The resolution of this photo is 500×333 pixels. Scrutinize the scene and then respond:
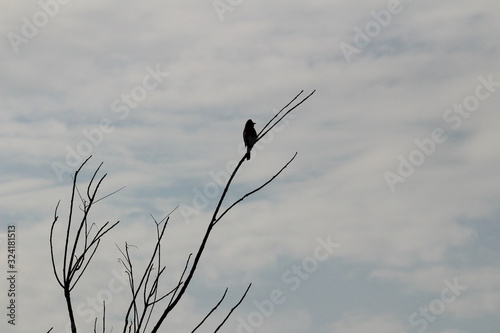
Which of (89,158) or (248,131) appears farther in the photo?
(248,131)

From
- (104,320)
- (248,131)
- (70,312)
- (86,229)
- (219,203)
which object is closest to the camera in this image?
(70,312)

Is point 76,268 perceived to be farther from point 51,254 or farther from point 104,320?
point 104,320

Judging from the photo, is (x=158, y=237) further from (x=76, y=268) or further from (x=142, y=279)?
(x=76, y=268)

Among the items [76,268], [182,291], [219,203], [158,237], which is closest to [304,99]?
[219,203]

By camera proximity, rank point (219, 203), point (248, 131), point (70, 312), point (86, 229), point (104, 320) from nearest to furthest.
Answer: point (70, 312) → point (219, 203) → point (104, 320) → point (86, 229) → point (248, 131)

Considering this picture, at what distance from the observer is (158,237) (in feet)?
9.34

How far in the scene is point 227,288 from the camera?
243 centimetres

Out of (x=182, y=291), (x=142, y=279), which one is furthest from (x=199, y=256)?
(x=142, y=279)

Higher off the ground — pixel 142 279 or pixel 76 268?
pixel 76 268

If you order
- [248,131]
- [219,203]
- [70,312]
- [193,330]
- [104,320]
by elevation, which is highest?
[219,203]

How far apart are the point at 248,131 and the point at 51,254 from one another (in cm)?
846

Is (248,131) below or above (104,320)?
below

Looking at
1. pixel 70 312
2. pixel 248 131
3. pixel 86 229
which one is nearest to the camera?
pixel 70 312

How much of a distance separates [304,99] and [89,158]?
116 centimetres
